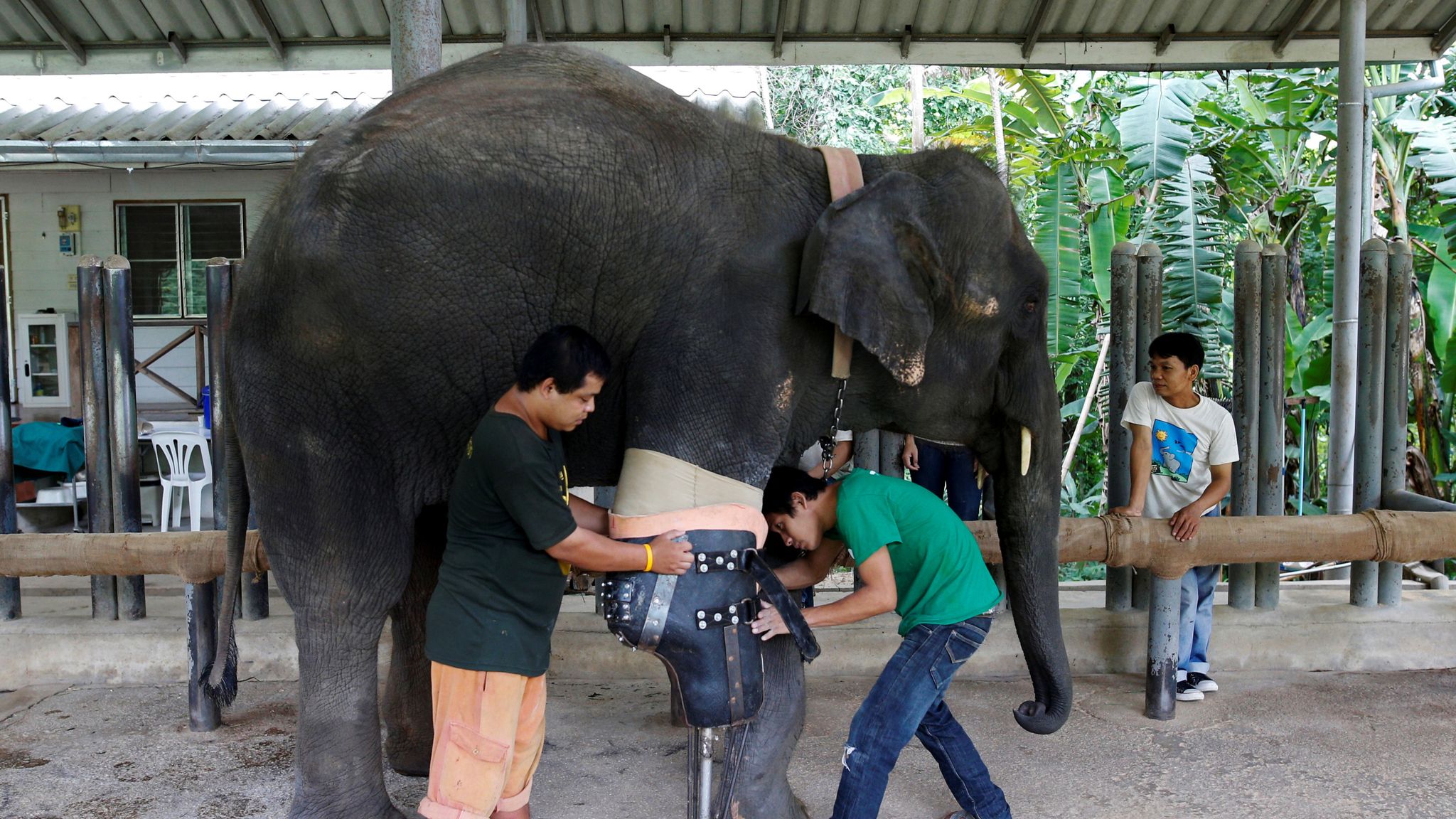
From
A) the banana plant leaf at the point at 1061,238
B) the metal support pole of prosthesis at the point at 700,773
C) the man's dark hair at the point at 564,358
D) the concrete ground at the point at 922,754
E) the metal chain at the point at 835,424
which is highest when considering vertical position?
the banana plant leaf at the point at 1061,238

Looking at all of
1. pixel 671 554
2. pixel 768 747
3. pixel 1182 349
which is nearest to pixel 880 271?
pixel 671 554

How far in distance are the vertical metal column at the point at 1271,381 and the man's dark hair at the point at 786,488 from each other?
2.52 m

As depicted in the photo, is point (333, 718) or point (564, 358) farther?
point (333, 718)

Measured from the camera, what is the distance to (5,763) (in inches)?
157

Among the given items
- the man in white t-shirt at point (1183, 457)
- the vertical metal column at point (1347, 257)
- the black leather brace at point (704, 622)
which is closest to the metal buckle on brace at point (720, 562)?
the black leather brace at point (704, 622)

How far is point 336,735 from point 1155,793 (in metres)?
2.51

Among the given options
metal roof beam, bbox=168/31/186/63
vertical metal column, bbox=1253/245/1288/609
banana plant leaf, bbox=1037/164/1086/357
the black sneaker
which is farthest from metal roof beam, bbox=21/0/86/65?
banana plant leaf, bbox=1037/164/1086/357

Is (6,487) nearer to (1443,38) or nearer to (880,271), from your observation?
Answer: (880,271)

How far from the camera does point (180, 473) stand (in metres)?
8.16

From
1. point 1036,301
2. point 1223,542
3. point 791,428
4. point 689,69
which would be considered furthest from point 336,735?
point 689,69

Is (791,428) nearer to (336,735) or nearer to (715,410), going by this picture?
(715,410)

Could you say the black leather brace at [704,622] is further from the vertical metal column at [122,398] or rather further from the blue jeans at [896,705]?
the vertical metal column at [122,398]

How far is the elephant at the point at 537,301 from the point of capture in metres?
2.82

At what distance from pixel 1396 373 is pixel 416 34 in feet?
13.8
